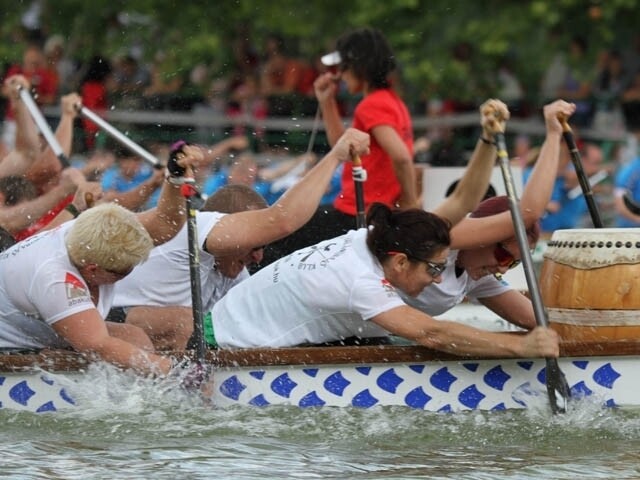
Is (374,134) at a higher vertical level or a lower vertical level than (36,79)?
lower

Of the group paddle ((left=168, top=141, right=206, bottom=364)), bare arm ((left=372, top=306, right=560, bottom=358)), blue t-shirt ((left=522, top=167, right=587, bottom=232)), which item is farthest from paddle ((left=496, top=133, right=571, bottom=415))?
blue t-shirt ((left=522, top=167, right=587, bottom=232))

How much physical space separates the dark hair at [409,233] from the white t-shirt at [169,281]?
3.32 ft

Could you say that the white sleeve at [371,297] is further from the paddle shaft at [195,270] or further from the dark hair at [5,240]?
the dark hair at [5,240]

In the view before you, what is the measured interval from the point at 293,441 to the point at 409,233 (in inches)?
39.7

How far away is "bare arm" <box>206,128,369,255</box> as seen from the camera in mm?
6996

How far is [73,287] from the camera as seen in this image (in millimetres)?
6762

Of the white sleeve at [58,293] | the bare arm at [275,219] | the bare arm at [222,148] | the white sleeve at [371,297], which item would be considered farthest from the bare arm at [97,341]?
the bare arm at [222,148]

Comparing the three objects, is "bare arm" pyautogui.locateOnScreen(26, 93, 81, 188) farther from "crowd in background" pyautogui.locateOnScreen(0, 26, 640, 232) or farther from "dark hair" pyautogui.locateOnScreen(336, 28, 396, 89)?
"crowd in background" pyautogui.locateOnScreen(0, 26, 640, 232)

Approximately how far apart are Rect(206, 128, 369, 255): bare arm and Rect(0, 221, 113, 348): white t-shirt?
1.85 ft

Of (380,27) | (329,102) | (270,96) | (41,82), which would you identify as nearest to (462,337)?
(329,102)

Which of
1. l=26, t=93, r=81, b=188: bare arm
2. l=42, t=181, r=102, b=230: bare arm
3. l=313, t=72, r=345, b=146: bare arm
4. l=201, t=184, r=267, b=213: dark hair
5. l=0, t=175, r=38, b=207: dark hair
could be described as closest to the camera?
l=201, t=184, r=267, b=213: dark hair

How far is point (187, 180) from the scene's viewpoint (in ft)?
23.1

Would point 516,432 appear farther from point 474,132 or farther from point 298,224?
point 474,132

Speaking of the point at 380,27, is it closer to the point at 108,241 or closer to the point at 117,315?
the point at 117,315
